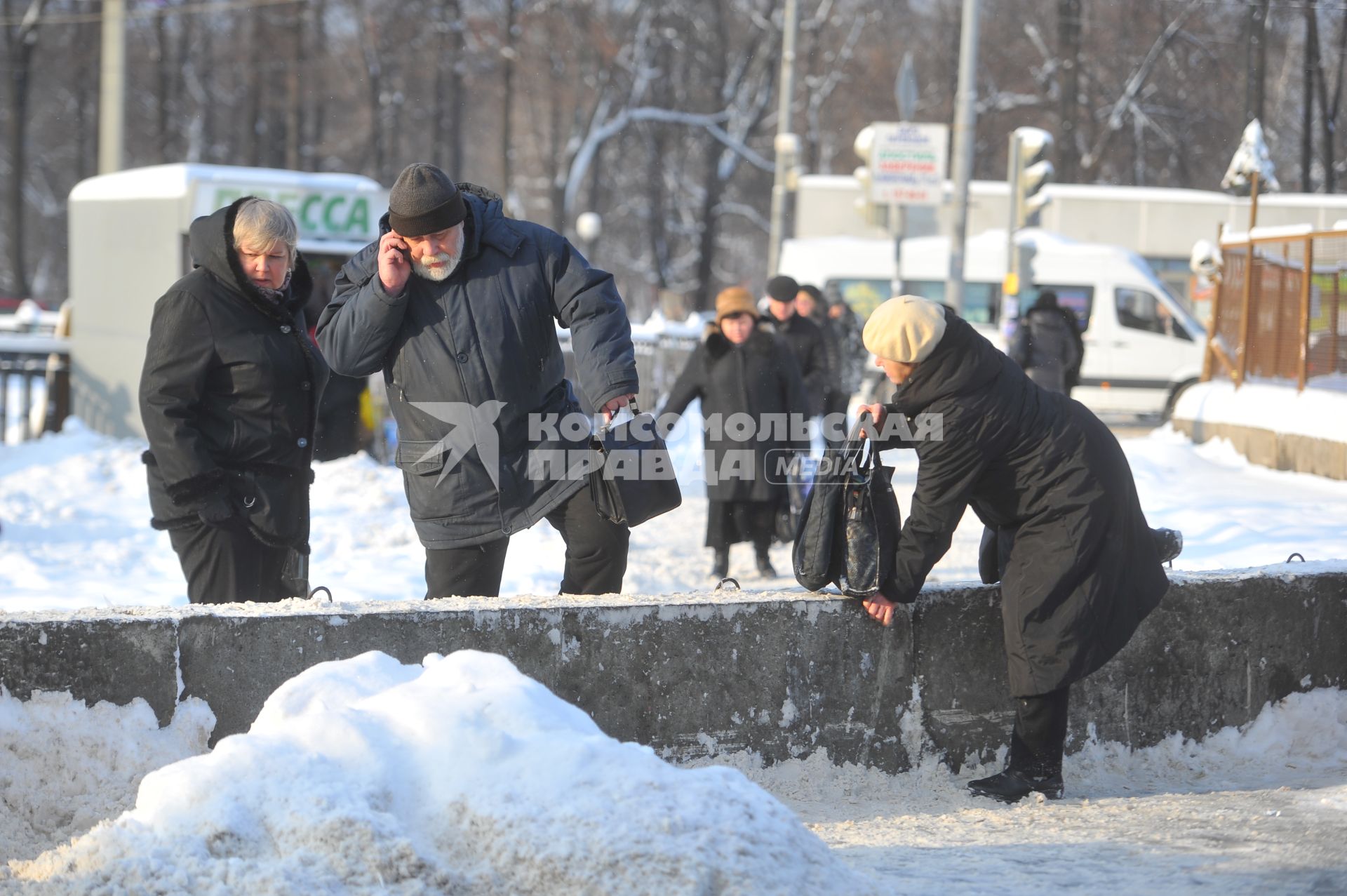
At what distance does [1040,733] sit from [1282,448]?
8650 millimetres

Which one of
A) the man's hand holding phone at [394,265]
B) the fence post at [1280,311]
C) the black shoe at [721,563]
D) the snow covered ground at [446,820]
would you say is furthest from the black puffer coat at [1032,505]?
the fence post at [1280,311]

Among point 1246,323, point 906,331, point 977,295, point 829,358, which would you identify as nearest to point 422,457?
point 906,331

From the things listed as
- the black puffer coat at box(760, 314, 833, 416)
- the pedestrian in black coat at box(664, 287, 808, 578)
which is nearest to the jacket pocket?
the pedestrian in black coat at box(664, 287, 808, 578)

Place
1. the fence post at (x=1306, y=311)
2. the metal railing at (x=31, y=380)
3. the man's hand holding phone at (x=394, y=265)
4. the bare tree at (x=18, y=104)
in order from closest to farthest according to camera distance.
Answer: the man's hand holding phone at (x=394, y=265) → the fence post at (x=1306, y=311) → the metal railing at (x=31, y=380) → the bare tree at (x=18, y=104)

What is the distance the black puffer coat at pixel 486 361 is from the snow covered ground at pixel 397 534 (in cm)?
214

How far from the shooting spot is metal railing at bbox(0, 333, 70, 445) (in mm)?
15336

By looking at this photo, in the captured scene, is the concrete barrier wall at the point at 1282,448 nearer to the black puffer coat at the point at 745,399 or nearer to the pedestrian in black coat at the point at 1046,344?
the pedestrian in black coat at the point at 1046,344

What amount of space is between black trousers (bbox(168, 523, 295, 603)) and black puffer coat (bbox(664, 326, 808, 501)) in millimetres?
4098

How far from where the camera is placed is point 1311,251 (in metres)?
12.4

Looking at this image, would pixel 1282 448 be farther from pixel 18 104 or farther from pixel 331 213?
pixel 18 104

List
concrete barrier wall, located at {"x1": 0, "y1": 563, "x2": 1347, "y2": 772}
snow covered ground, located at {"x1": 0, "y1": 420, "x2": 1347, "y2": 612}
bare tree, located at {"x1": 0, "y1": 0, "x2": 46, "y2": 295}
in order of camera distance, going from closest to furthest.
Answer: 1. concrete barrier wall, located at {"x1": 0, "y1": 563, "x2": 1347, "y2": 772}
2. snow covered ground, located at {"x1": 0, "y1": 420, "x2": 1347, "y2": 612}
3. bare tree, located at {"x1": 0, "y1": 0, "x2": 46, "y2": 295}

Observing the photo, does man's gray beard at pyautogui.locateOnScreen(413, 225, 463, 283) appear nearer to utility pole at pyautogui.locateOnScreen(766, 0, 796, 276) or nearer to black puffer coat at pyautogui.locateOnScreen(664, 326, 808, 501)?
black puffer coat at pyautogui.locateOnScreen(664, 326, 808, 501)

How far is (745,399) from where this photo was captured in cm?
855

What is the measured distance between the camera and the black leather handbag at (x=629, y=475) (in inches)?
172
